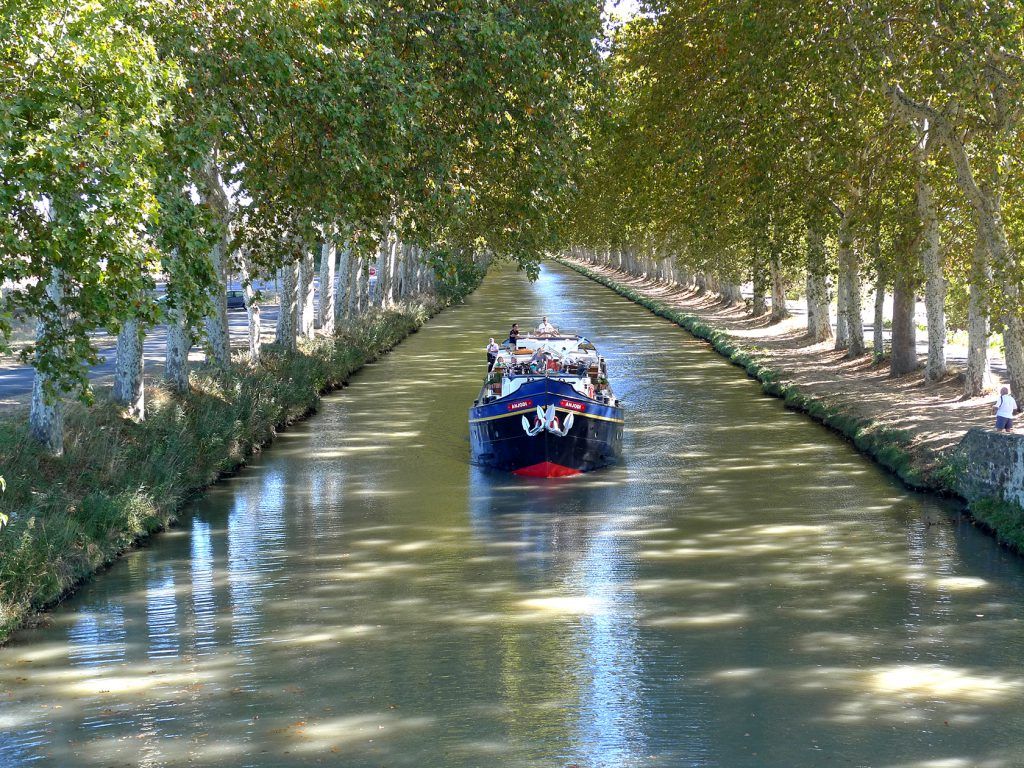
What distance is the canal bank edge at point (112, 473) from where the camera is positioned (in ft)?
49.1

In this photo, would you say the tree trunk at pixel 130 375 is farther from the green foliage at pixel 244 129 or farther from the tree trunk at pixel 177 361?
the tree trunk at pixel 177 361

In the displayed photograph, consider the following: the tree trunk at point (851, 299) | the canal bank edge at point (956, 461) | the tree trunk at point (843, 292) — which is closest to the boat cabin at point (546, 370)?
the canal bank edge at point (956, 461)

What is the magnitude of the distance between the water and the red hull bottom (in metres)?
0.34

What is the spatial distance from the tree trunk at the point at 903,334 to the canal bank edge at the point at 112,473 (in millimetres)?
15360

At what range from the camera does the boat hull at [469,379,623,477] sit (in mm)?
23812

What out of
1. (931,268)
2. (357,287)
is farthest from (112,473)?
(357,287)

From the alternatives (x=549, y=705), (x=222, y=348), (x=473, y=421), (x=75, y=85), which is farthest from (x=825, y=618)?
(x=222, y=348)

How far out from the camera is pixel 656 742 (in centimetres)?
A: 1101

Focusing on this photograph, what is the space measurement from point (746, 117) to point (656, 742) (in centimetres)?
1672

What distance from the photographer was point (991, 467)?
63.4 feet

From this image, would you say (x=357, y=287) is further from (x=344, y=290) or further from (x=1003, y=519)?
(x=1003, y=519)

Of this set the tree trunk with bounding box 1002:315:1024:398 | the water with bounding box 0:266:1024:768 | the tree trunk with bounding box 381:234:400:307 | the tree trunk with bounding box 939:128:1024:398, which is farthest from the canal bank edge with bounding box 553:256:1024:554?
the tree trunk with bounding box 381:234:400:307

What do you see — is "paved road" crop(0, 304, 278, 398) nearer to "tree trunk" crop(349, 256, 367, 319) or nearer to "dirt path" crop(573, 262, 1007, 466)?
"tree trunk" crop(349, 256, 367, 319)

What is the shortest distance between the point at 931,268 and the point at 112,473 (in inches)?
750
